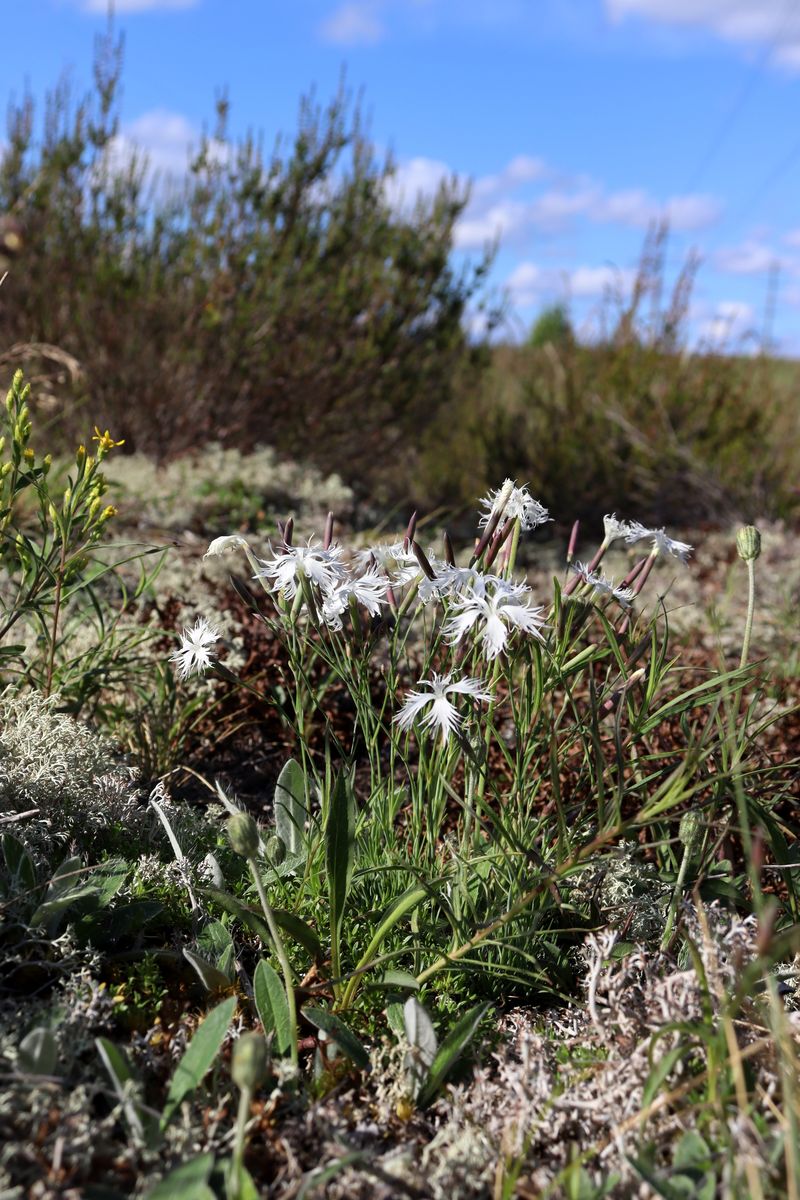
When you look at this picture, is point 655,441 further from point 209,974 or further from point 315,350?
point 209,974

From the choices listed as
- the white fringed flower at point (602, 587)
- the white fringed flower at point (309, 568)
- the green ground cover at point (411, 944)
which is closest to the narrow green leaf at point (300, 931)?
the green ground cover at point (411, 944)

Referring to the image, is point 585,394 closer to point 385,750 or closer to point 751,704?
point 385,750

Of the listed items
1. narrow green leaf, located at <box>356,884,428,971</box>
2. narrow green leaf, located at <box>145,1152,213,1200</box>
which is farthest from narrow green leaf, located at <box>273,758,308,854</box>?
narrow green leaf, located at <box>145,1152,213,1200</box>

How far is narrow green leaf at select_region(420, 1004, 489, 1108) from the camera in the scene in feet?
4.41

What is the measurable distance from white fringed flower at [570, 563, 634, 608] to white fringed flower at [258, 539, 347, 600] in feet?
1.24

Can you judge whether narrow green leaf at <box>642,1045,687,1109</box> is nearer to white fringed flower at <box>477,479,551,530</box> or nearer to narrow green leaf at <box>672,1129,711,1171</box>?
narrow green leaf at <box>672,1129,711,1171</box>

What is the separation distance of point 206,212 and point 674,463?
3.70 metres

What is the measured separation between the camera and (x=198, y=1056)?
1255 millimetres

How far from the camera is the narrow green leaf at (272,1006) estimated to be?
1391mm

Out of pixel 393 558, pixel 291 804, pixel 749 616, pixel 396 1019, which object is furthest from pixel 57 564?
pixel 749 616

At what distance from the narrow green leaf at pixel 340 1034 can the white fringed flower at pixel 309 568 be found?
2.06 feet

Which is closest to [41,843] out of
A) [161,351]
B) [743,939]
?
[743,939]

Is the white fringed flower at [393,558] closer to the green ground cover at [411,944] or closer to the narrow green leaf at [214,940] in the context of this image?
the green ground cover at [411,944]

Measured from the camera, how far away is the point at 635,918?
1750 millimetres
